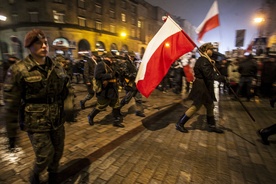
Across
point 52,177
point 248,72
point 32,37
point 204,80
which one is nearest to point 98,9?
point 248,72

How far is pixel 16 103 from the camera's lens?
2.00 metres

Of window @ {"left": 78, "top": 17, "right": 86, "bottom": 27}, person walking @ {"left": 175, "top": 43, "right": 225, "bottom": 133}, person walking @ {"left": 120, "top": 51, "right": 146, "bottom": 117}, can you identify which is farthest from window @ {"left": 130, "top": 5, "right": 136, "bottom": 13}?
person walking @ {"left": 175, "top": 43, "right": 225, "bottom": 133}

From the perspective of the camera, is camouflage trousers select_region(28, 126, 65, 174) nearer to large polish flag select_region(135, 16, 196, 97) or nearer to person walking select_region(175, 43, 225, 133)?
large polish flag select_region(135, 16, 196, 97)

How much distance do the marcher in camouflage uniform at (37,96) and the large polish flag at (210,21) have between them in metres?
5.02

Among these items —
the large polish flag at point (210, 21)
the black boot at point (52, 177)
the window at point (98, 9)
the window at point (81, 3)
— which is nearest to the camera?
the black boot at point (52, 177)

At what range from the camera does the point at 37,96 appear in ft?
6.66

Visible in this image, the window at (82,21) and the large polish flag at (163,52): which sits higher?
the window at (82,21)

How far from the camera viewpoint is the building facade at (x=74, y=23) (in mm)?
22141

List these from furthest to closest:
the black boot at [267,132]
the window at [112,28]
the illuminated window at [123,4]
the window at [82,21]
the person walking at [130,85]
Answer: the illuminated window at [123,4]
the window at [112,28]
the window at [82,21]
the person walking at [130,85]
the black boot at [267,132]

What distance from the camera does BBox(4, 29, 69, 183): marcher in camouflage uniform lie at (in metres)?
1.96

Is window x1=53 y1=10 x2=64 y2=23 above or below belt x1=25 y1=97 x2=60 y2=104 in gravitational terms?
above

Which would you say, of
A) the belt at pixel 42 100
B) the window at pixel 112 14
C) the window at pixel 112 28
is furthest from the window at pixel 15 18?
the belt at pixel 42 100

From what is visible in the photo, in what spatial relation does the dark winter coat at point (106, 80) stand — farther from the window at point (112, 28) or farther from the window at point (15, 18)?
the window at point (112, 28)

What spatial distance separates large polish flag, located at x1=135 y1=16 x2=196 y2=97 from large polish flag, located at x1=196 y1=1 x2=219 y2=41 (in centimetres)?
206
